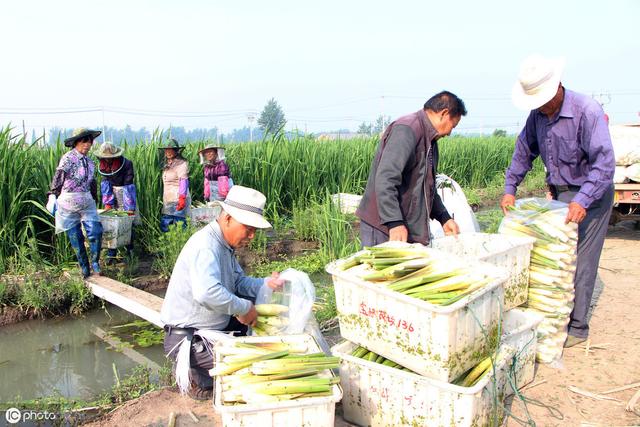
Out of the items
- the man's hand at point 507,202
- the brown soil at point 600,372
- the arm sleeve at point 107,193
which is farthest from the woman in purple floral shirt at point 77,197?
the brown soil at point 600,372

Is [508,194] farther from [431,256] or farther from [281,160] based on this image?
[281,160]

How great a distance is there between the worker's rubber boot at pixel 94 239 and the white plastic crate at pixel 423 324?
385 cm

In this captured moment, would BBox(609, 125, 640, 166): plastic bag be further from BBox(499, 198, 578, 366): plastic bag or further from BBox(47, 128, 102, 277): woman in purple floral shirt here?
BBox(47, 128, 102, 277): woman in purple floral shirt

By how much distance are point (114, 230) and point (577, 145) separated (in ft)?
16.4

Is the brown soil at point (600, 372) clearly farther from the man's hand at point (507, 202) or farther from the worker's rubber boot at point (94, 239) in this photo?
the worker's rubber boot at point (94, 239)

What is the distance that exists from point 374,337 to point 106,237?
4.49 meters

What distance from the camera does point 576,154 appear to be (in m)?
3.72

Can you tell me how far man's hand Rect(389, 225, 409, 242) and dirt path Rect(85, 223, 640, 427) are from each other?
1147 millimetres

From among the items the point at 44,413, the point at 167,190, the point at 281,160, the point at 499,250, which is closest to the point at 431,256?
the point at 499,250

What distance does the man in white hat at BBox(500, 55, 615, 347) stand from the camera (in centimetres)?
353

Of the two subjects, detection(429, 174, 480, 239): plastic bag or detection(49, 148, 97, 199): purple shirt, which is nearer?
detection(49, 148, 97, 199): purple shirt

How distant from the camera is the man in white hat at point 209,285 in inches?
114

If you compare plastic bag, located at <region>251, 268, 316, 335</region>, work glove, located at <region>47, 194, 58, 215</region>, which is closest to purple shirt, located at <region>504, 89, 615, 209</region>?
plastic bag, located at <region>251, 268, 316, 335</region>

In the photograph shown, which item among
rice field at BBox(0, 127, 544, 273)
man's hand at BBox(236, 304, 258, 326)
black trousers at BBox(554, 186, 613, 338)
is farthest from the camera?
rice field at BBox(0, 127, 544, 273)
